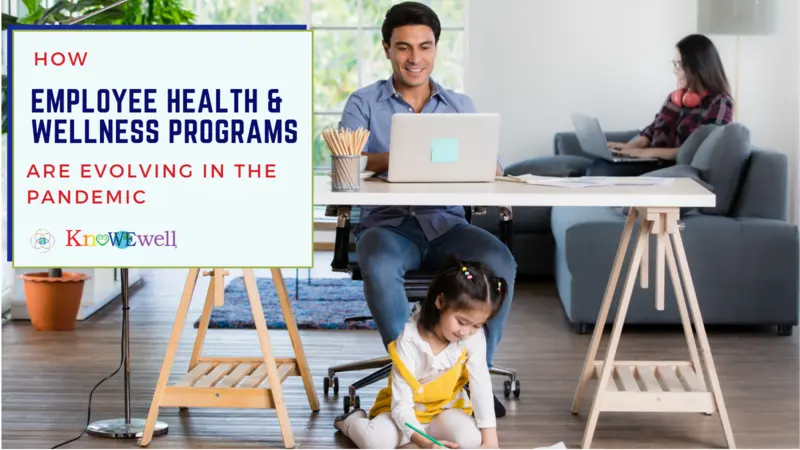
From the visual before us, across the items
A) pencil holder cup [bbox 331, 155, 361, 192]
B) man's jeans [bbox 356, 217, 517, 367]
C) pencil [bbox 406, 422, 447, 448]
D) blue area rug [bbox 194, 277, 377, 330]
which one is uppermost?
pencil holder cup [bbox 331, 155, 361, 192]

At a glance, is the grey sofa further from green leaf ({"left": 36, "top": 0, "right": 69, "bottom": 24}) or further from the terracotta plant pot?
green leaf ({"left": 36, "top": 0, "right": 69, "bottom": 24})

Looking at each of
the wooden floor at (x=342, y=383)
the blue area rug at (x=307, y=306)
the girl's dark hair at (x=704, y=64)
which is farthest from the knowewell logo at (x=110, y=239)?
the girl's dark hair at (x=704, y=64)

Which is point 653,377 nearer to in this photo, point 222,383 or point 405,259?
point 405,259

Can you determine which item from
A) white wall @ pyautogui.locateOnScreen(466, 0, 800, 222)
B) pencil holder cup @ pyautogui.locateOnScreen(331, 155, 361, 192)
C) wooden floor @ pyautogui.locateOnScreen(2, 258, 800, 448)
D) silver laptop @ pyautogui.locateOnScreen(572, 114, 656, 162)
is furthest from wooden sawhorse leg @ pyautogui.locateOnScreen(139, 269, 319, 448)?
white wall @ pyautogui.locateOnScreen(466, 0, 800, 222)

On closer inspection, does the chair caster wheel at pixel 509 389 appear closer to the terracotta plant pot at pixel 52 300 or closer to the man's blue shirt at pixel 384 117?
the man's blue shirt at pixel 384 117

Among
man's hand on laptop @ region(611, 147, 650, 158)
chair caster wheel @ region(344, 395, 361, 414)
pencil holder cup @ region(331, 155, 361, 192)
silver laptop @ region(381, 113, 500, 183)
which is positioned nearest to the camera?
pencil holder cup @ region(331, 155, 361, 192)

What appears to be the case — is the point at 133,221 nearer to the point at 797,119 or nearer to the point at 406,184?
the point at 406,184

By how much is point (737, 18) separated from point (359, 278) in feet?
12.2

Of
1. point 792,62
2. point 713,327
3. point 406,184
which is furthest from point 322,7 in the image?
point 406,184

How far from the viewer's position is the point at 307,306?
17.1 ft

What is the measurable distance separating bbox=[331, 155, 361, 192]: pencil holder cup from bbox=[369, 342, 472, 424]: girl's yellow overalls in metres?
0.42

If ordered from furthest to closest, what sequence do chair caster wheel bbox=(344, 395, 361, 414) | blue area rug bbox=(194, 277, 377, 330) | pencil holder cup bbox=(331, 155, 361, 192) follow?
blue area rug bbox=(194, 277, 377, 330) < chair caster wheel bbox=(344, 395, 361, 414) < pencil holder cup bbox=(331, 155, 361, 192)

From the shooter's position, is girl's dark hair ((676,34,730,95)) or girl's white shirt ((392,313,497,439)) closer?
girl's white shirt ((392,313,497,439))

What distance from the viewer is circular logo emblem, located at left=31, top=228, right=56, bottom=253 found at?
278 cm
